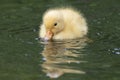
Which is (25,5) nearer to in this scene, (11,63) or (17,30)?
(17,30)

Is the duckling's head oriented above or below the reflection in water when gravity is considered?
above

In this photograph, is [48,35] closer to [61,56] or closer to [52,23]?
[52,23]

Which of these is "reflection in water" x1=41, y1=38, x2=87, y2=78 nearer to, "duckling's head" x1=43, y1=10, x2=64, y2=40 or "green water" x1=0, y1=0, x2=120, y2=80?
"green water" x1=0, y1=0, x2=120, y2=80

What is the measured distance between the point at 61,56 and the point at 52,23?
1083 mm

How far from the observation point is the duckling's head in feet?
23.7

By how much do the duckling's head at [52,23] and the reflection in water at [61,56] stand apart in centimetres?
22

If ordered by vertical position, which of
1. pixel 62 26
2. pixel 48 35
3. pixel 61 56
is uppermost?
pixel 62 26

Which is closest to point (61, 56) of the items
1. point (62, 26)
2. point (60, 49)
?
point (60, 49)

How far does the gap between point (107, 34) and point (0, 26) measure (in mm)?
1570

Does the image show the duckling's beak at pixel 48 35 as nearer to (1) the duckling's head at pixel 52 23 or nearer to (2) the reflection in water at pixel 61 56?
(1) the duckling's head at pixel 52 23

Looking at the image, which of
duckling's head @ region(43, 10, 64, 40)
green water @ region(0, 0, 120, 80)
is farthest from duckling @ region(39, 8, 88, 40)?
green water @ region(0, 0, 120, 80)

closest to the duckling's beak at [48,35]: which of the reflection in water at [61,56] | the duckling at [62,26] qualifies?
the duckling at [62,26]

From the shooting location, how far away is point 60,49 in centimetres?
669

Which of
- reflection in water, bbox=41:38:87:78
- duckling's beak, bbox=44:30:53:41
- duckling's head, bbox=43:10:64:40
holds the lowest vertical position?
reflection in water, bbox=41:38:87:78
